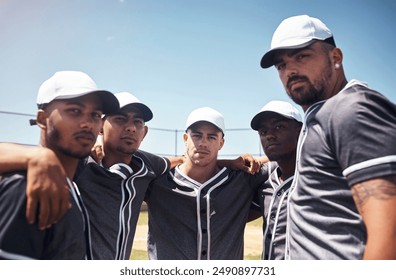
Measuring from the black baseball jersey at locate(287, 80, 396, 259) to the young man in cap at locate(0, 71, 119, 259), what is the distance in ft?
2.45

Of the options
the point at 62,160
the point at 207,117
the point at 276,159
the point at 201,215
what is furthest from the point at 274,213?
the point at 62,160

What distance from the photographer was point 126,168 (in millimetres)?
1907

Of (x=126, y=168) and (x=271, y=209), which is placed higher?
(x=126, y=168)

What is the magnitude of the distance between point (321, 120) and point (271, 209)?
0.85m

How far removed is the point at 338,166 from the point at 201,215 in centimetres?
106

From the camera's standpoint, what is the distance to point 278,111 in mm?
1829

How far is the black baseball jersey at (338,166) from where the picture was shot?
0.86 m

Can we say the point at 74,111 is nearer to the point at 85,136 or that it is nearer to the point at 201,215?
the point at 85,136

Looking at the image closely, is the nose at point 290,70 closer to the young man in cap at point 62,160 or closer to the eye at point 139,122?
the young man in cap at point 62,160

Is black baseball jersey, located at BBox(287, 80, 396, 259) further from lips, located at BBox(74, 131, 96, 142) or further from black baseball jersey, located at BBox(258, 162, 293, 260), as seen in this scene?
lips, located at BBox(74, 131, 96, 142)

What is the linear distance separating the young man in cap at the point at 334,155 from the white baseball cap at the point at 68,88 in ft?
2.26
